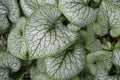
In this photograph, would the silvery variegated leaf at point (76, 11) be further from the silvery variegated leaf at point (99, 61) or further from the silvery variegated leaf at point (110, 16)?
the silvery variegated leaf at point (99, 61)

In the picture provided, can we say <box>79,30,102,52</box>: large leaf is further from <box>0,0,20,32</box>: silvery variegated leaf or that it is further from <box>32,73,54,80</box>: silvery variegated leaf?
<box>0,0,20,32</box>: silvery variegated leaf

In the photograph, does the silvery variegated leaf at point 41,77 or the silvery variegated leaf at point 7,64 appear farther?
the silvery variegated leaf at point 7,64

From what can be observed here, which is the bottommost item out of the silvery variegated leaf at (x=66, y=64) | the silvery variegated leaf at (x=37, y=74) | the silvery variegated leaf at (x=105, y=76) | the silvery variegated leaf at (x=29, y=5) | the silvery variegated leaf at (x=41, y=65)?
the silvery variegated leaf at (x=37, y=74)

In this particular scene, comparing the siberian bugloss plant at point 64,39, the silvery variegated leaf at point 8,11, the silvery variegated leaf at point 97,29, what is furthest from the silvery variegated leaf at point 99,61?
the silvery variegated leaf at point 8,11

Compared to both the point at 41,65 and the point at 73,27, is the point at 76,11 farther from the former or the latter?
the point at 41,65

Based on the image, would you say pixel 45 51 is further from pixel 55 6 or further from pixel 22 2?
pixel 22 2

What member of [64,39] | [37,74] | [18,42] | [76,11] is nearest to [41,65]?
[37,74]
